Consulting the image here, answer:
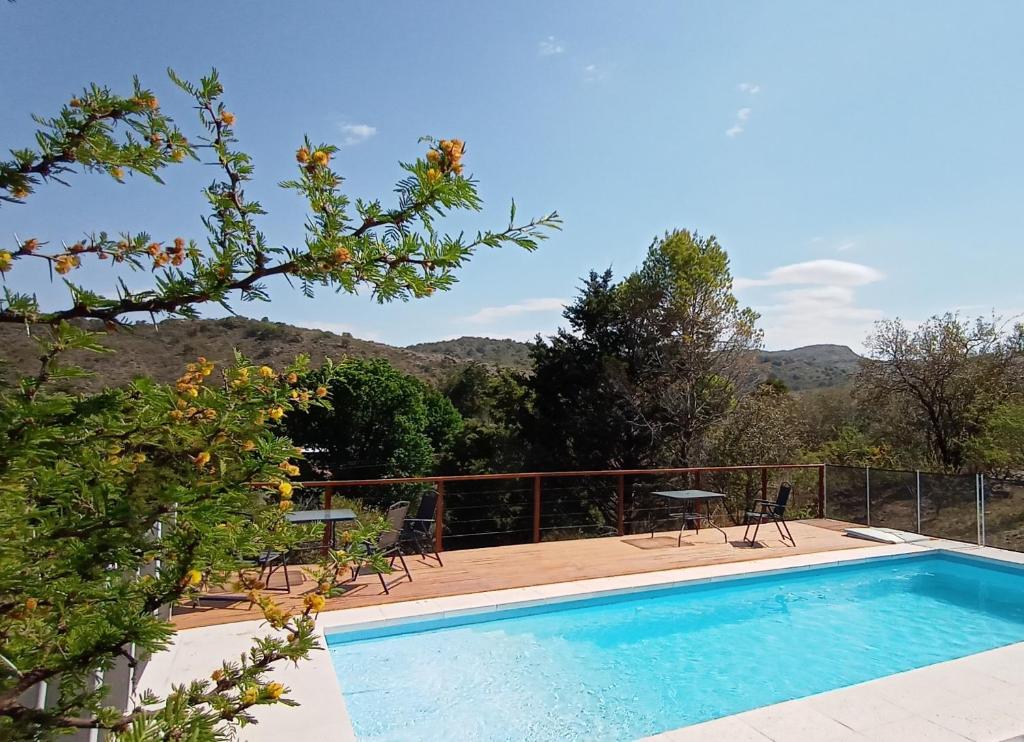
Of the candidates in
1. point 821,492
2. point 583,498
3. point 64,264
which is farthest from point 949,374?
point 64,264

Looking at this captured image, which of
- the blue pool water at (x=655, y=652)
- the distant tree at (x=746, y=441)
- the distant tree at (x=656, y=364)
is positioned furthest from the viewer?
the distant tree at (x=656, y=364)

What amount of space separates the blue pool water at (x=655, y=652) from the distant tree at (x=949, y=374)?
8.81 metres

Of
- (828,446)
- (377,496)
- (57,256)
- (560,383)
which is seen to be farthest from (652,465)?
(57,256)

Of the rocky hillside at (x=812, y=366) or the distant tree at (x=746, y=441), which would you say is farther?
the rocky hillside at (x=812, y=366)

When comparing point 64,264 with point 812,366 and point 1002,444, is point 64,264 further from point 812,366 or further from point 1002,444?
point 812,366

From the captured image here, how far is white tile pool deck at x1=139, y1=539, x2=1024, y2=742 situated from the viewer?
10.6 ft

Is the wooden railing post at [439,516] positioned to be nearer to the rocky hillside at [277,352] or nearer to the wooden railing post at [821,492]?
the rocky hillside at [277,352]

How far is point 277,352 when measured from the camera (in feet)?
14.9

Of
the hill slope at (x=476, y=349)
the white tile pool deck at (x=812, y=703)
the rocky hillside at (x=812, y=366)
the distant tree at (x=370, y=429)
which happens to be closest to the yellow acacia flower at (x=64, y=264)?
the white tile pool deck at (x=812, y=703)

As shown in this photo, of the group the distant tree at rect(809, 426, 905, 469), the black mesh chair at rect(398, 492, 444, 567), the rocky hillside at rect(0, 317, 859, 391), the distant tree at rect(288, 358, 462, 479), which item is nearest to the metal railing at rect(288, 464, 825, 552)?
the distant tree at rect(288, 358, 462, 479)

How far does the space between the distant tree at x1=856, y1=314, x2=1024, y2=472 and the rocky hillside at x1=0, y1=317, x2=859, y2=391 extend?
1.23 metres

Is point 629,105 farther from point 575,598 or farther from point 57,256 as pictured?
point 57,256

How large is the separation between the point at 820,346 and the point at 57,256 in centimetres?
6206

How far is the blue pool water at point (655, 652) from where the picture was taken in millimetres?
4148
